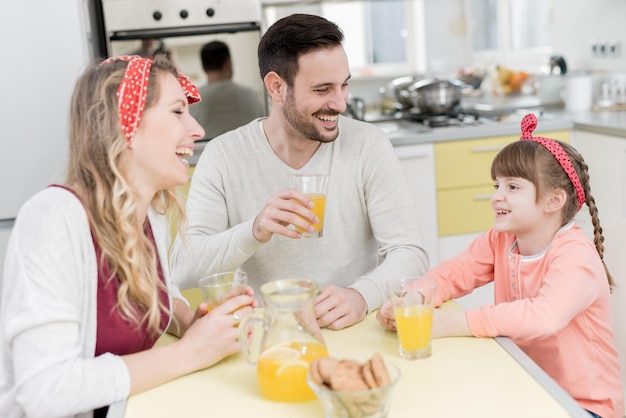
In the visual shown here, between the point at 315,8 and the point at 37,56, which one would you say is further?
the point at 315,8

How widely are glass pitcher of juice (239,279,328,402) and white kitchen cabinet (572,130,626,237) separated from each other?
195 cm

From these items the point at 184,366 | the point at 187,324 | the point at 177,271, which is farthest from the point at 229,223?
the point at 184,366

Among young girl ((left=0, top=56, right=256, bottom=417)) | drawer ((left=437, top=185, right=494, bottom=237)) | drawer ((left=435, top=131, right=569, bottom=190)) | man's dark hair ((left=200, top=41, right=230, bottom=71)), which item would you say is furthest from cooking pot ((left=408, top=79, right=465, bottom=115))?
young girl ((left=0, top=56, right=256, bottom=417))

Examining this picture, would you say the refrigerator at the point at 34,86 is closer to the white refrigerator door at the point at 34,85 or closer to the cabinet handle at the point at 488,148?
the white refrigerator door at the point at 34,85

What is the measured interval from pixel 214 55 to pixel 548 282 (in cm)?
211

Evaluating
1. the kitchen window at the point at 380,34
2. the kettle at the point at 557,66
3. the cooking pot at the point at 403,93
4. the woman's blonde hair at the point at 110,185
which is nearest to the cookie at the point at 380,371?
the woman's blonde hair at the point at 110,185

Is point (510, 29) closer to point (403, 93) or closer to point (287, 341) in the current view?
point (403, 93)

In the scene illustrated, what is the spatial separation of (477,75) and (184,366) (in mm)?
3970

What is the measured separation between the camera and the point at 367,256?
6.37 feet

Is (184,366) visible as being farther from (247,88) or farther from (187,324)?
(247,88)

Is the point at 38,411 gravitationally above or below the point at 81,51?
below

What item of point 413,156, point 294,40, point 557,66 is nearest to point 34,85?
point 294,40

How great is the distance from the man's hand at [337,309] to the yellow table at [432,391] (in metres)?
0.11

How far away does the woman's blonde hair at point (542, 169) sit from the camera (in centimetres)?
149
